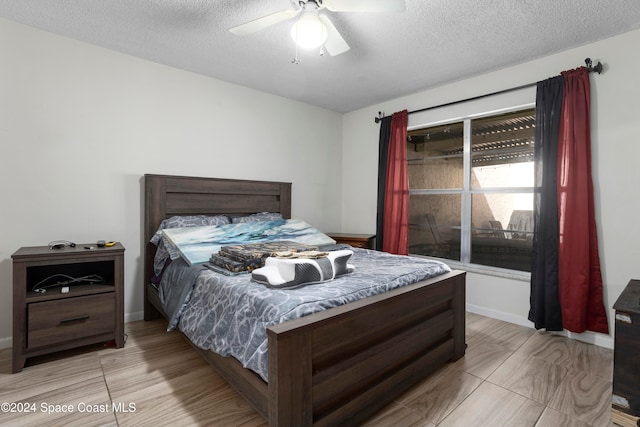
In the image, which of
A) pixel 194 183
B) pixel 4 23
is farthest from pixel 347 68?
pixel 4 23

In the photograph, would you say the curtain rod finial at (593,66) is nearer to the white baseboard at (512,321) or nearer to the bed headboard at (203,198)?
the white baseboard at (512,321)

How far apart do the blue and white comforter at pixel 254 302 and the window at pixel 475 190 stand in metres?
1.42

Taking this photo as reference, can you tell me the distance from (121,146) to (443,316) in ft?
9.70

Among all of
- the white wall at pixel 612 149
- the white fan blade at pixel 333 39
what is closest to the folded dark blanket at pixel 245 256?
the white fan blade at pixel 333 39

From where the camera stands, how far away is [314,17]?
1.84 m

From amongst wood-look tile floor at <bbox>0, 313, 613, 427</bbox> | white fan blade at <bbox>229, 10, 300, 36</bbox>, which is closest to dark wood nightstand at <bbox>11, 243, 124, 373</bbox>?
wood-look tile floor at <bbox>0, 313, 613, 427</bbox>

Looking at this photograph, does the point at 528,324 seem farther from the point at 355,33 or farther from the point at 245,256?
the point at 355,33

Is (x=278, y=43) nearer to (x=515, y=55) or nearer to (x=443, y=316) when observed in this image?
(x=515, y=55)

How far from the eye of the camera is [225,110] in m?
3.35

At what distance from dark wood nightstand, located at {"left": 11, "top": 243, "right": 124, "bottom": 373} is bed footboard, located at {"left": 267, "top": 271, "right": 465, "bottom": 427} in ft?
5.51

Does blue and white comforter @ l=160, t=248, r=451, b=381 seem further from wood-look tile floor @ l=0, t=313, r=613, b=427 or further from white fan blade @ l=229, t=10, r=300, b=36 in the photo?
white fan blade @ l=229, t=10, r=300, b=36

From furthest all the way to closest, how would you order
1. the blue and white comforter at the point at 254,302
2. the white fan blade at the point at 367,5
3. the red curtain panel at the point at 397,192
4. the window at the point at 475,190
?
the red curtain panel at the point at 397,192 < the window at the point at 475,190 < the white fan blade at the point at 367,5 < the blue and white comforter at the point at 254,302

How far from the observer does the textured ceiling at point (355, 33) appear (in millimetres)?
2051

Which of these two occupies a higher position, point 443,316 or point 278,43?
point 278,43
